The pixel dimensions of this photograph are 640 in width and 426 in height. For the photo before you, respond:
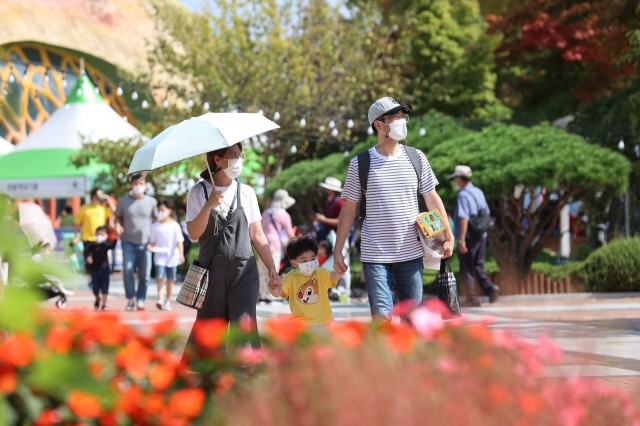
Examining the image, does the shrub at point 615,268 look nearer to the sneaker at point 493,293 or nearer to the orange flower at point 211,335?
the sneaker at point 493,293

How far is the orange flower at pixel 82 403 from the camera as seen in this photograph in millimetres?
2965

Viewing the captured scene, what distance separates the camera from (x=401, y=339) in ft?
11.2

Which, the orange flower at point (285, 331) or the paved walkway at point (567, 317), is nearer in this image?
the orange flower at point (285, 331)

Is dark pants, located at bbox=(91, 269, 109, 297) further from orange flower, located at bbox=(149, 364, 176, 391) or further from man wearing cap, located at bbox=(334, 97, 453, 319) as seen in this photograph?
orange flower, located at bbox=(149, 364, 176, 391)

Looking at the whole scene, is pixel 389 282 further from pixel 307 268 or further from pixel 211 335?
pixel 211 335

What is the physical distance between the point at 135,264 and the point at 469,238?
4375 mm

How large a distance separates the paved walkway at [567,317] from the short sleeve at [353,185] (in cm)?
135

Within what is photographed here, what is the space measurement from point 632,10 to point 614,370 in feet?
33.7

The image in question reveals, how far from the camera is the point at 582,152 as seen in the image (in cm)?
1788

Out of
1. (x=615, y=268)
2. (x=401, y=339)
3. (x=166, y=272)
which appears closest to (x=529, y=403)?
(x=401, y=339)

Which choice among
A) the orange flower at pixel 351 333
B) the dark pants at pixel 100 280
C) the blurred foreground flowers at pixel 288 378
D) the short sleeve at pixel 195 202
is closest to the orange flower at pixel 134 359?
the blurred foreground flowers at pixel 288 378

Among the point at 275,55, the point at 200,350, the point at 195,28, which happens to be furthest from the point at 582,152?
the point at 195,28

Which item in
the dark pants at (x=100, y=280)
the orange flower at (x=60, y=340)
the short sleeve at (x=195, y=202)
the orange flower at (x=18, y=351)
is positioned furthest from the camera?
the dark pants at (x=100, y=280)

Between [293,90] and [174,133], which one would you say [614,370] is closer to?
[174,133]
